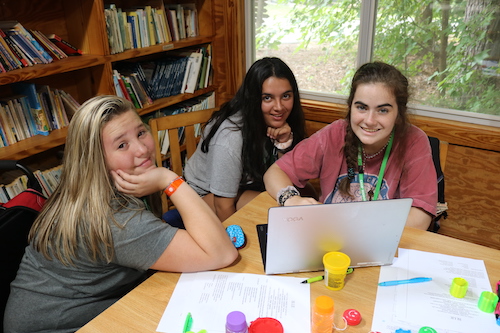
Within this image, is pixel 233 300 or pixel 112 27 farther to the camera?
pixel 112 27

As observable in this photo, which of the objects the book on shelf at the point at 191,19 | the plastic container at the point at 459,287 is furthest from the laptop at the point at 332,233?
the book on shelf at the point at 191,19

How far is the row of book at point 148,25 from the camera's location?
7.52ft

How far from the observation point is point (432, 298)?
40.3 inches

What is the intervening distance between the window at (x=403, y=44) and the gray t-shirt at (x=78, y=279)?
5.69 feet

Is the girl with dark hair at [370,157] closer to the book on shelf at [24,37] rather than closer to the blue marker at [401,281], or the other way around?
the blue marker at [401,281]

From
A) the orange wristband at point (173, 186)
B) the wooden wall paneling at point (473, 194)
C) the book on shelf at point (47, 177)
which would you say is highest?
the orange wristband at point (173, 186)

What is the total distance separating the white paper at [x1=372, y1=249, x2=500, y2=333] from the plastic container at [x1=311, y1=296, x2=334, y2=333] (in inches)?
4.7

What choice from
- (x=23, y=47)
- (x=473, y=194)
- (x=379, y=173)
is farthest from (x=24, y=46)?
(x=473, y=194)

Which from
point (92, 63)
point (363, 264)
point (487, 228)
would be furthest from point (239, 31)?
point (363, 264)

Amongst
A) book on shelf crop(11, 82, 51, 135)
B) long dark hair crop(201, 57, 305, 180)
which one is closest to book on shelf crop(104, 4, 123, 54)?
book on shelf crop(11, 82, 51, 135)

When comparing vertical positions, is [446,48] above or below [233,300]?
above

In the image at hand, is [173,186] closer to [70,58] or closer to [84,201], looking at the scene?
[84,201]

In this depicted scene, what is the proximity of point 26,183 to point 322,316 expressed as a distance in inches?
67.8

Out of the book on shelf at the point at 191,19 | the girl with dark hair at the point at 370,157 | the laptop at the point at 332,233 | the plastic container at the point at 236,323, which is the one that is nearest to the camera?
the plastic container at the point at 236,323
